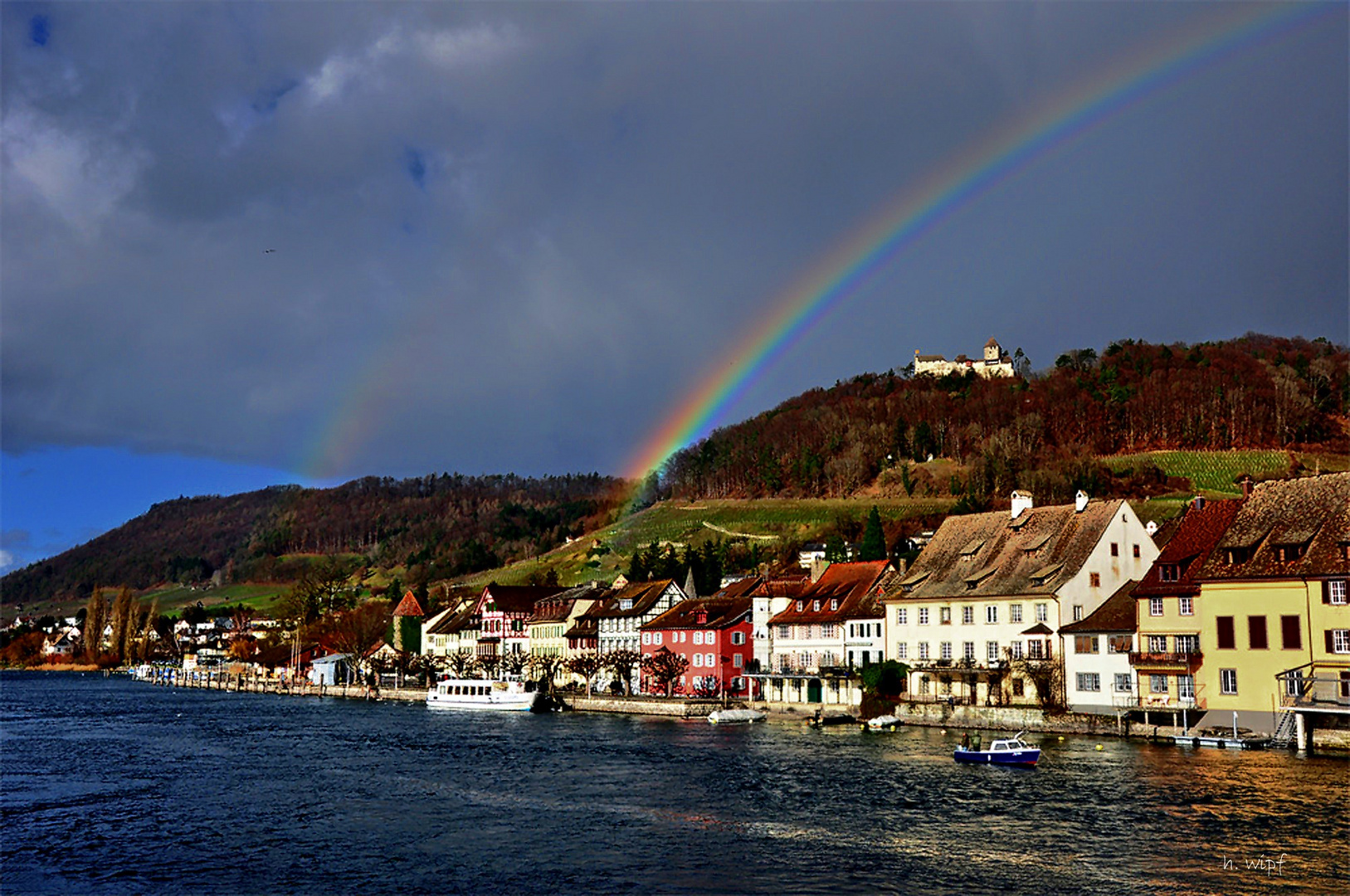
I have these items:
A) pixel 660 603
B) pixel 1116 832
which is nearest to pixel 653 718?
pixel 660 603

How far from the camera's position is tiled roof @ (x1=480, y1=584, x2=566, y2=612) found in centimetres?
16100

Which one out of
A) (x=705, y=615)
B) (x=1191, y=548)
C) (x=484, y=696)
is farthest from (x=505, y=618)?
(x=1191, y=548)

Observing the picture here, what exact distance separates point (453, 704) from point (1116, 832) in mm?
91217

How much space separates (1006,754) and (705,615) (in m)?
57.5

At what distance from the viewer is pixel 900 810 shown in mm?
49781

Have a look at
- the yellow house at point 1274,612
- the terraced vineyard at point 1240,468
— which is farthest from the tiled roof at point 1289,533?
the terraced vineyard at point 1240,468

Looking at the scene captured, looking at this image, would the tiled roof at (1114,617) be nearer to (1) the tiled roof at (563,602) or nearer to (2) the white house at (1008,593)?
(2) the white house at (1008,593)

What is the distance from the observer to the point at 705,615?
119 m

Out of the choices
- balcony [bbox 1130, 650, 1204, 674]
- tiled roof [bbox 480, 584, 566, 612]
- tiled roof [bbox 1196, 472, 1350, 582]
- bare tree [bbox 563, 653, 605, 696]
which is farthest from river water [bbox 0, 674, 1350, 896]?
tiled roof [bbox 480, 584, 566, 612]

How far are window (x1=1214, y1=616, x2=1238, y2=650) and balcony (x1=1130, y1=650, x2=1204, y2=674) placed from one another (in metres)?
1.58

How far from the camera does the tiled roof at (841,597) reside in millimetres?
101750

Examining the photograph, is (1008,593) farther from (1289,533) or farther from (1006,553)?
(1289,533)

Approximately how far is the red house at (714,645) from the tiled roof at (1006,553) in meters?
22.8

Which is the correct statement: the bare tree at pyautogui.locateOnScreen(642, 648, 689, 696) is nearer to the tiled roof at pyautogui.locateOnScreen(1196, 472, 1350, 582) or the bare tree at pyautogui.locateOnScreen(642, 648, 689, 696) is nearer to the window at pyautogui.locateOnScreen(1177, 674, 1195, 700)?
the window at pyautogui.locateOnScreen(1177, 674, 1195, 700)
